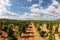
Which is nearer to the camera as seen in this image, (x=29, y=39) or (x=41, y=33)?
(x=29, y=39)

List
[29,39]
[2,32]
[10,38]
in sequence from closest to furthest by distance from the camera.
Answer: [10,38] → [29,39] → [2,32]

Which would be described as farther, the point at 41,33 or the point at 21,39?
the point at 41,33

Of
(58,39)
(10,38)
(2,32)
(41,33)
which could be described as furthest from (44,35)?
(10,38)

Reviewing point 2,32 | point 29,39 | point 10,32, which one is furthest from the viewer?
point 2,32

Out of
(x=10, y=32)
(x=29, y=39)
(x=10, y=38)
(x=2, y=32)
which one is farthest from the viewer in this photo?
(x=2, y=32)

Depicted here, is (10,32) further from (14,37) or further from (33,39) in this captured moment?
(33,39)

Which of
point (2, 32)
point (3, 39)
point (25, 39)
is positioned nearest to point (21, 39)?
point (25, 39)

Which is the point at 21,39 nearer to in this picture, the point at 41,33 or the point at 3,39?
the point at 3,39

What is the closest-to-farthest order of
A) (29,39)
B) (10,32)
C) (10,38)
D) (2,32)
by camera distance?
(10,38) < (10,32) < (29,39) < (2,32)
